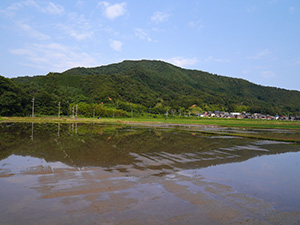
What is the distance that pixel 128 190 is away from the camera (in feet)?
24.4

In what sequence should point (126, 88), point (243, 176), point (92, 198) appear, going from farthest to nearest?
1. point (126, 88)
2. point (243, 176)
3. point (92, 198)

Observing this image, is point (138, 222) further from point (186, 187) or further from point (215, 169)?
point (215, 169)

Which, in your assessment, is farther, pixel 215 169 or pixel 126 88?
pixel 126 88

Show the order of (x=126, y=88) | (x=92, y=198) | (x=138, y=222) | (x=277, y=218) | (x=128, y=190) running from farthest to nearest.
Result: (x=126, y=88)
(x=128, y=190)
(x=92, y=198)
(x=277, y=218)
(x=138, y=222)

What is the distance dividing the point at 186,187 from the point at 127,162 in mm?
4456

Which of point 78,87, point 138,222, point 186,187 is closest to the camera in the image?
point 138,222

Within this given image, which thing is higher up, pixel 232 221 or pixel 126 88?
pixel 126 88

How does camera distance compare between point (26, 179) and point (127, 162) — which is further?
point (127, 162)

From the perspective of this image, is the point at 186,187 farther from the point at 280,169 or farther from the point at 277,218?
the point at 280,169

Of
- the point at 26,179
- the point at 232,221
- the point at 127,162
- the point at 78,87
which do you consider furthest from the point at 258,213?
the point at 78,87

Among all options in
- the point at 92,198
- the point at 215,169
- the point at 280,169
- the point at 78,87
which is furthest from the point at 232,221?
the point at 78,87

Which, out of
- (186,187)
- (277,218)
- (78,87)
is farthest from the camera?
(78,87)

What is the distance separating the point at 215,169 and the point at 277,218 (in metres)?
5.35

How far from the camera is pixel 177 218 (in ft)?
18.3
